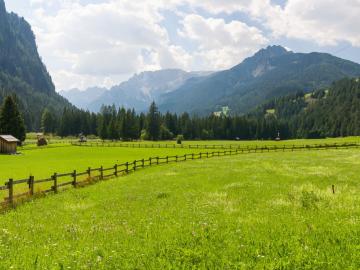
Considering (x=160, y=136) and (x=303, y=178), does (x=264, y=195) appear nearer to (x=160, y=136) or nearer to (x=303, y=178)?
(x=303, y=178)

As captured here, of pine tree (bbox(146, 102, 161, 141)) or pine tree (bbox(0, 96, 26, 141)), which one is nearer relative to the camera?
pine tree (bbox(0, 96, 26, 141))

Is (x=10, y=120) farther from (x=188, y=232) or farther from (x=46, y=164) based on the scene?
(x=188, y=232)

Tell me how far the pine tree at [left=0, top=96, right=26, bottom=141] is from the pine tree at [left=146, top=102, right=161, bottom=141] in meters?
77.7

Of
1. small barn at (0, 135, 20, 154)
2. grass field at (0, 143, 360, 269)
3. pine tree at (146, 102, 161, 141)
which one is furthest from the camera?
pine tree at (146, 102, 161, 141)

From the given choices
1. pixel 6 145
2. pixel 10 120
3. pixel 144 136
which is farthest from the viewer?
pixel 144 136

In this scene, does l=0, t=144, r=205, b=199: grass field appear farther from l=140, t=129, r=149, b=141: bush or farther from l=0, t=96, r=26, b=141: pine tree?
l=140, t=129, r=149, b=141: bush

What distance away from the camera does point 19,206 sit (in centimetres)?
2262

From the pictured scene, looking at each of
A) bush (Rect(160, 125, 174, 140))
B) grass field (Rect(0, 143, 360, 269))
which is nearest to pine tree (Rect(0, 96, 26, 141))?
bush (Rect(160, 125, 174, 140))

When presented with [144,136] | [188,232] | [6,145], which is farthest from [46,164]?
[144,136]

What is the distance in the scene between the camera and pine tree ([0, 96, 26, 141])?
104312mm

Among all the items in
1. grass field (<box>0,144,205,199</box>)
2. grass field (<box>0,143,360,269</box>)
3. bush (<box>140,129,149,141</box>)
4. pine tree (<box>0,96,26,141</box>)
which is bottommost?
grass field (<box>0,144,205,199</box>)

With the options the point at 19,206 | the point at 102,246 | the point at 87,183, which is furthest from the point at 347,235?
the point at 87,183

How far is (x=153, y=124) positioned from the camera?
17950 cm

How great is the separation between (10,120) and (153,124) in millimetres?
81793
